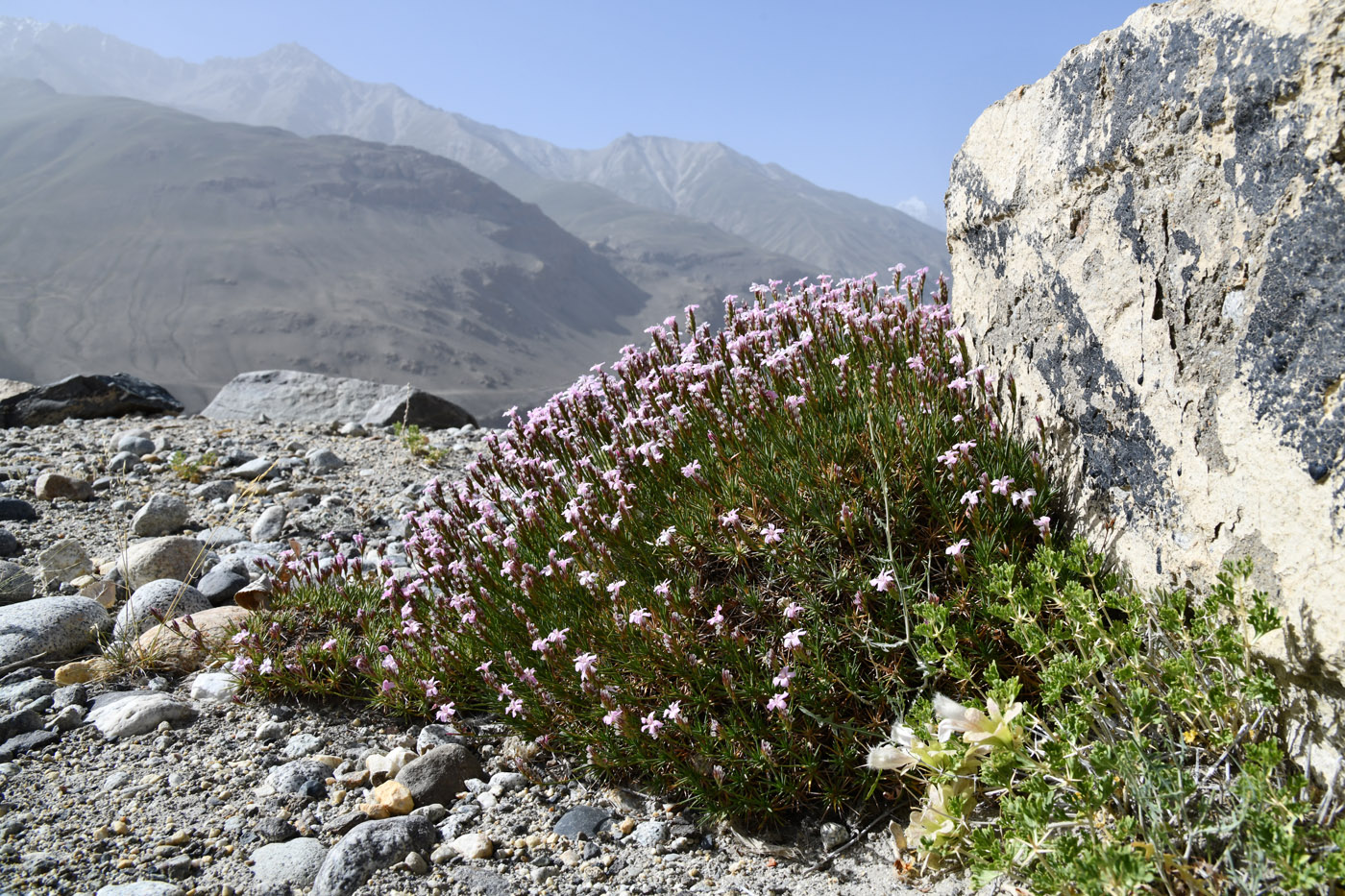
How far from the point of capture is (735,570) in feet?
11.8

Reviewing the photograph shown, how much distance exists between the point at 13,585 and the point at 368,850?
4083 millimetres

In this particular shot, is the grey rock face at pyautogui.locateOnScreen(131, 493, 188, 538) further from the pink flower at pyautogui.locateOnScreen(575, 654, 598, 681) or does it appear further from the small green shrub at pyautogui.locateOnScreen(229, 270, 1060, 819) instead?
the pink flower at pyautogui.locateOnScreen(575, 654, 598, 681)

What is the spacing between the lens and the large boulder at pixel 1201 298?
2012 millimetres

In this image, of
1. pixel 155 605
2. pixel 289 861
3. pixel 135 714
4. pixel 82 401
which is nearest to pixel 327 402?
pixel 82 401

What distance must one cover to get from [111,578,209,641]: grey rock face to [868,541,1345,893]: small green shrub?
14.7 feet

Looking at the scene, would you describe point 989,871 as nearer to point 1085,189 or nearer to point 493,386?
point 1085,189

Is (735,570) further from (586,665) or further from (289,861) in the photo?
(289,861)

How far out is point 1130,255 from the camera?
2.81m

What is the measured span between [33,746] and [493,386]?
102292 millimetres

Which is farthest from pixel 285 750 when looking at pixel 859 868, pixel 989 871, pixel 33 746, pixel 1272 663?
pixel 1272 663

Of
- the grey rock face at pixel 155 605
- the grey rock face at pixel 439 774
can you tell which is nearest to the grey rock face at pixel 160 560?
the grey rock face at pixel 155 605

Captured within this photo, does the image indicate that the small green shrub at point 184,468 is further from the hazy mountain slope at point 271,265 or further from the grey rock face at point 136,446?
the hazy mountain slope at point 271,265

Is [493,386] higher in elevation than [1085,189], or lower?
lower

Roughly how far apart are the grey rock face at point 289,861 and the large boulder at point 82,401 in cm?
1071
